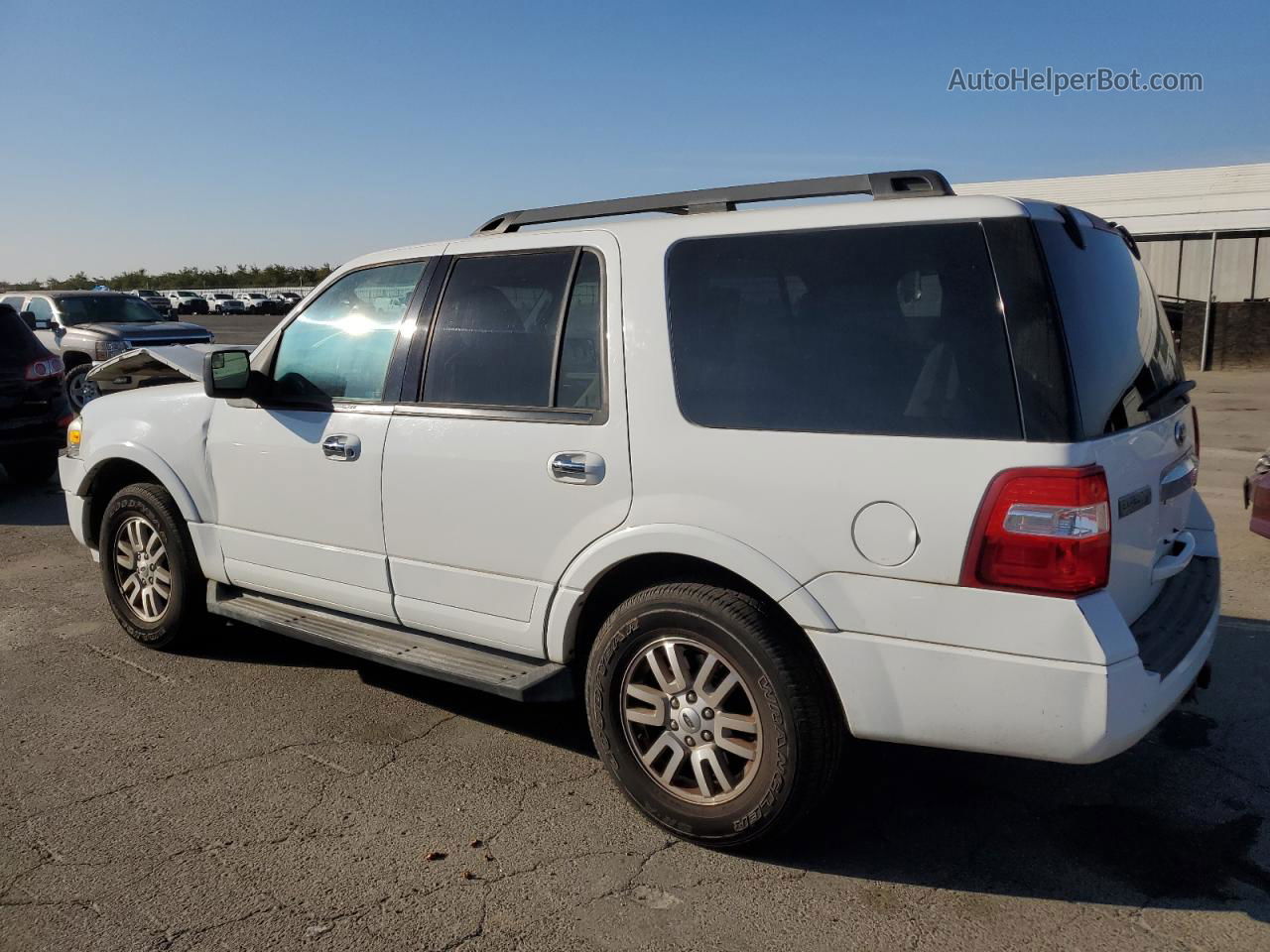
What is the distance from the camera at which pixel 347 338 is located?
14.5 feet

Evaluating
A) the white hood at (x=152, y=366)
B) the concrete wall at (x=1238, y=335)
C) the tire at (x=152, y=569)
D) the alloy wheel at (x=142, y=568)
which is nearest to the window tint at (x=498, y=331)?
the white hood at (x=152, y=366)

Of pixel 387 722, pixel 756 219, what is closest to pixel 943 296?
pixel 756 219

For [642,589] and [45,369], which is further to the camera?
[45,369]

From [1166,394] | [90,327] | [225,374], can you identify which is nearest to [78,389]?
[90,327]

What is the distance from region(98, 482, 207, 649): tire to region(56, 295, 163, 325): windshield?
12606 mm

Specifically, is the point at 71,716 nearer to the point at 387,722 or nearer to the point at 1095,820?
the point at 387,722

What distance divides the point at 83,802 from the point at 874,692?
2773mm

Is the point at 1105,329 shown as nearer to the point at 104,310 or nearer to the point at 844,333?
the point at 844,333

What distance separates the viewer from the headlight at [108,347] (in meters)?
15.2

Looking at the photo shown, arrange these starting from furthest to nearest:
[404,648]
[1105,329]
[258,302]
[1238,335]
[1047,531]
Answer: [258,302], [1238,335], [404,648], [1105,329], [1047,531]

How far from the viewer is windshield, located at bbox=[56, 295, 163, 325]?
1639 centimetres

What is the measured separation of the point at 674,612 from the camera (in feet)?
10.8

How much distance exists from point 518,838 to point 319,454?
1.77m

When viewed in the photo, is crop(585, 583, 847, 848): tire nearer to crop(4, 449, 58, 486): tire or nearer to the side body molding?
the side body molding
